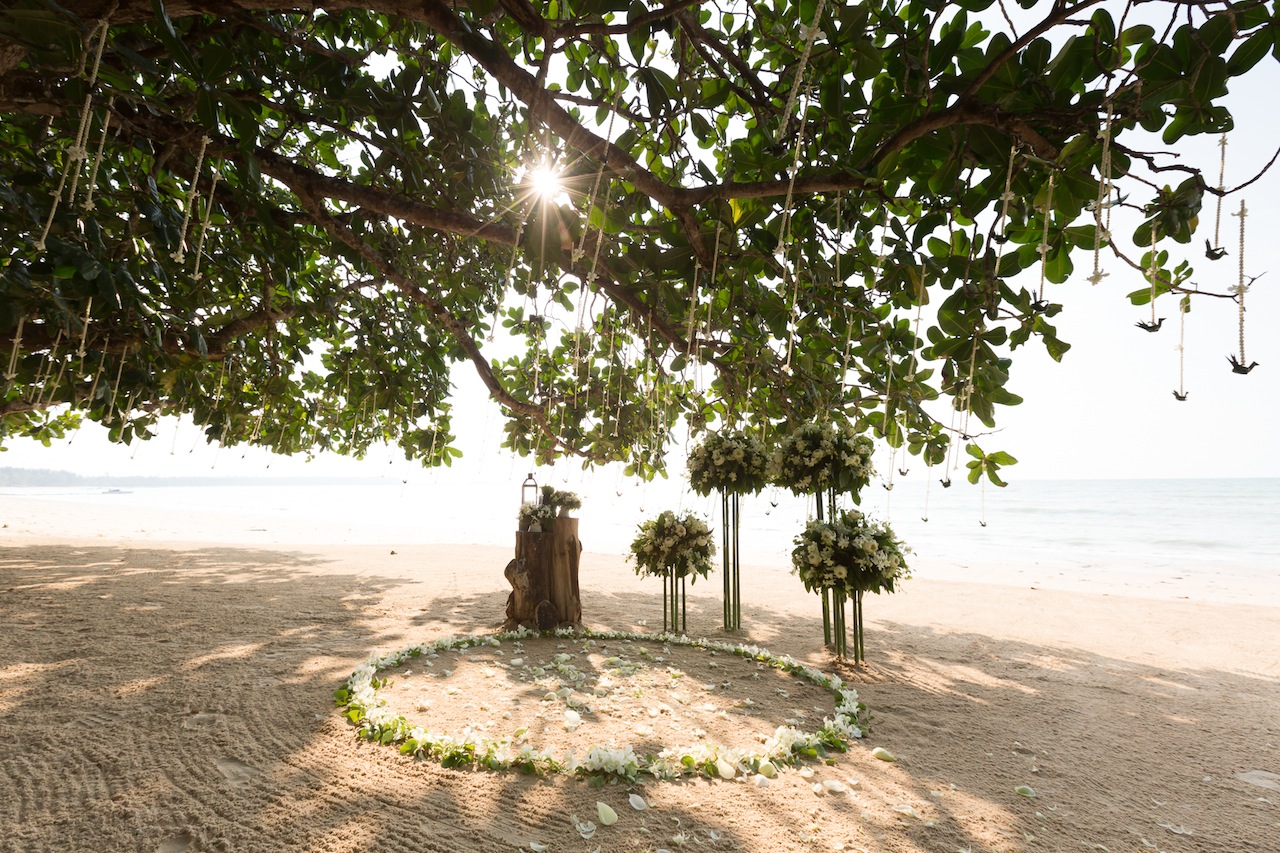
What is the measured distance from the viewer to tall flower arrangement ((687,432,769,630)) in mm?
4863

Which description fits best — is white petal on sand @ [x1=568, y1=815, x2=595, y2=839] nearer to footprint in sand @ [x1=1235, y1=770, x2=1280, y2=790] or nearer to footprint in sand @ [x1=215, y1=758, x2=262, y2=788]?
footprint in sand @ [x1=215, y1=758, x2=262, y2=788]

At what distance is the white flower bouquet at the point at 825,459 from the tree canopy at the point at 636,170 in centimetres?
20

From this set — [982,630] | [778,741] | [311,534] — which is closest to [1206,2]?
[778,741]

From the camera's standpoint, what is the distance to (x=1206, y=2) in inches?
56.8

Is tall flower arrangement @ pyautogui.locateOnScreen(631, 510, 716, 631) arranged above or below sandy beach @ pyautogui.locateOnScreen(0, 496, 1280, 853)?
above

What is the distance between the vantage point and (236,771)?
2.22 meters

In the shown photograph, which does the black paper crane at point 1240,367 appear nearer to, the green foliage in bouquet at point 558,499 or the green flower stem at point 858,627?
the green flower stem at point 858,627

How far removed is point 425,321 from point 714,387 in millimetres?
2863

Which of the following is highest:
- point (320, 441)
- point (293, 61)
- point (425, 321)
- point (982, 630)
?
point (293, 61)

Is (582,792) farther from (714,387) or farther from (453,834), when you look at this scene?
(714,387)

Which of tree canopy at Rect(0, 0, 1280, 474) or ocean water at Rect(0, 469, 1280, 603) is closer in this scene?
tree canopy at Rect(0, 0, 1280, 474)

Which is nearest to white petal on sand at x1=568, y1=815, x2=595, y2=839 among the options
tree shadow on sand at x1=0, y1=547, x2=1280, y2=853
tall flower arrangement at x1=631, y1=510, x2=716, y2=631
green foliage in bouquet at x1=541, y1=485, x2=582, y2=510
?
tree shadow on sand at x1=0, y1=547, x2=1280, y2=853

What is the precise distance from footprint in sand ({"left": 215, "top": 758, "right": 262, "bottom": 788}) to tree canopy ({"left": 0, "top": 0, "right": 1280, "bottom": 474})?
1.79m

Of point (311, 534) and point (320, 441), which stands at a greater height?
point (320, 441)
